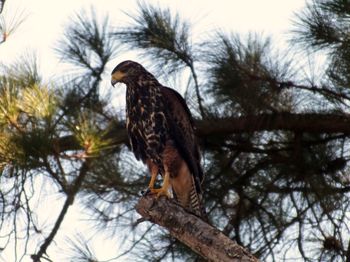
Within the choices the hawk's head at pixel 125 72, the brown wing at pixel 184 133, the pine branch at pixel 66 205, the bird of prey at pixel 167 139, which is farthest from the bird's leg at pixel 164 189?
the hawk's head at pixel 125 72

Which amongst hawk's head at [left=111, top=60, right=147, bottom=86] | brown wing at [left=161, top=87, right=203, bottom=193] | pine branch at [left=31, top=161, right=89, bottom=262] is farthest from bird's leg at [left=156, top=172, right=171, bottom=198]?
hawk's head at [left=111, top=60, right=147, bottom=86]

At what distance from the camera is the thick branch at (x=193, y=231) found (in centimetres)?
445

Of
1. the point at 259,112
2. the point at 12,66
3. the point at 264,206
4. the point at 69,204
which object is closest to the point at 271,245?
the point at 264,206

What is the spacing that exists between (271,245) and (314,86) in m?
0.97

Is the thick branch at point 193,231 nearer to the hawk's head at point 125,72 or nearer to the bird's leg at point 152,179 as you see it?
the bird's leg at point 152,179

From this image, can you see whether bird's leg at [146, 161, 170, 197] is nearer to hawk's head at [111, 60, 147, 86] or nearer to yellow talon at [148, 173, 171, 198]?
yellow talon at [148, 173, 171, 198]

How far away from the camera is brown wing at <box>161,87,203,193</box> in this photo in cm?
608

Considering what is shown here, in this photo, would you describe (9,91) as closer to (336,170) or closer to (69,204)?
(69,204)

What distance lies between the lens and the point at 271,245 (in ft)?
21.1

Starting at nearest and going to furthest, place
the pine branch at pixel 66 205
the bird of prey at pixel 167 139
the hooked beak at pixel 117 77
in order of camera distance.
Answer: the pine branch at pixel 66 205 < the bird of prey at pixel 167 139 < the hooked beak at pixel 117 77

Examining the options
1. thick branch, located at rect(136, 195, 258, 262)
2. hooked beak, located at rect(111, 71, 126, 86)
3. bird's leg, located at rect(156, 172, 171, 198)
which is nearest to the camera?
thick branch, located at rect(136, 195, 258, 262)

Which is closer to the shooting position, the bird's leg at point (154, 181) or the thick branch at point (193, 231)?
the thick branch at point (193, 231)

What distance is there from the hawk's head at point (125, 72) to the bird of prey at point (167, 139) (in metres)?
0.09

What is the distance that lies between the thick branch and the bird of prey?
24.2 inches
